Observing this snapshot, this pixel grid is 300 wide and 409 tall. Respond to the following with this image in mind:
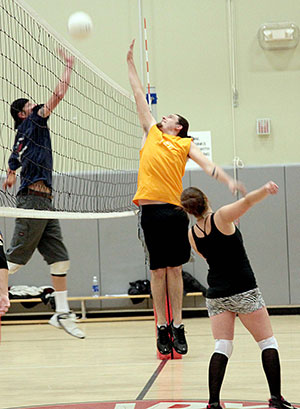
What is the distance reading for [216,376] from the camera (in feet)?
13.1

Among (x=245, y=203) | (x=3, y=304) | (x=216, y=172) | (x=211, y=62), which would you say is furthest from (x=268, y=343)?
(x=211, y=62)

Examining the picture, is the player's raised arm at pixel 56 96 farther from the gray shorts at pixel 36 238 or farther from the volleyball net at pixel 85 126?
the volleyball net at pixel 85 126

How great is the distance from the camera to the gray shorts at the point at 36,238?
554 cm

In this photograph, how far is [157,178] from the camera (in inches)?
237

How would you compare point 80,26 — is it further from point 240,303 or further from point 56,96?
point 240,303

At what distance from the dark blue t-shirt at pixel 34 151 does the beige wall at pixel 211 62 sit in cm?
517

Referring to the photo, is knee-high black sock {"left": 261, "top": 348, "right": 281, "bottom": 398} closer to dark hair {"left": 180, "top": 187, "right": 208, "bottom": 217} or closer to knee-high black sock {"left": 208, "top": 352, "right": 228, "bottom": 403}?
knee-high black sock {"left": 208, "top": 352, "right": 228, "bottom": 403}

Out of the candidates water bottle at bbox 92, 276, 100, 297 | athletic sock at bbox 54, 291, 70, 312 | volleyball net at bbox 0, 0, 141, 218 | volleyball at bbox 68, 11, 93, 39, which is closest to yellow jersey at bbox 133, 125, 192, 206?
athletic sock at bbox 54, 291, 70, 312

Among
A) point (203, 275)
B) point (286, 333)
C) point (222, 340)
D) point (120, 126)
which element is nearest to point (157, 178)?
point (222, 340)

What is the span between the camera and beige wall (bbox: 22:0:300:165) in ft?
34.0

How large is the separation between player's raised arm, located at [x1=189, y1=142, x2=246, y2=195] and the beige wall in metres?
4.82

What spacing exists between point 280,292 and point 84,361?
4239 millimetres

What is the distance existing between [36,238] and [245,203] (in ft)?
7.69

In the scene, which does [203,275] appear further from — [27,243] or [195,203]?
[195,203]
